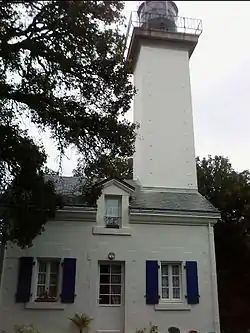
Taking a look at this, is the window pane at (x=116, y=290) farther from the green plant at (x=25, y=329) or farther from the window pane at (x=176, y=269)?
the green plant at (x=25, y=329)

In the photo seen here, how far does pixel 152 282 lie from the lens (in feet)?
39.4

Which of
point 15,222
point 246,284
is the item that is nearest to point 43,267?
point 15,222

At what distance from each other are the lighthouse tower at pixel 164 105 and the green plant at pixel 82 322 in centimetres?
540

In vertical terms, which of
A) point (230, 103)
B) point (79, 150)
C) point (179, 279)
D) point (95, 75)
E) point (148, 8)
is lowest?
point (179, 279)

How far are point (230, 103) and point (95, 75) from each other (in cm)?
333

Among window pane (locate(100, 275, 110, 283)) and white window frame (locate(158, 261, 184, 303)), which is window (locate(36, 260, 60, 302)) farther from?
white window frame (locate(158, 261, 184, 303))

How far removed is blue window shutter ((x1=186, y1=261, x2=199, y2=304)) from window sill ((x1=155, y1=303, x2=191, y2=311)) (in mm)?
201

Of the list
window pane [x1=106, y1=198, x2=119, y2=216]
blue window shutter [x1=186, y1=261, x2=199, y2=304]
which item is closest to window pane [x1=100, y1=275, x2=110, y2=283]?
window pane [x1=106, y1=198, x2=119, y2=216]

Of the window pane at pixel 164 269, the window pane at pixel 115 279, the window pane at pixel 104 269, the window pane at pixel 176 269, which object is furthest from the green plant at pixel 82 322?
the window pane at pixel 176 269

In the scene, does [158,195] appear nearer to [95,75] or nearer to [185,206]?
[185,206]

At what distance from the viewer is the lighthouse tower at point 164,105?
1518cm

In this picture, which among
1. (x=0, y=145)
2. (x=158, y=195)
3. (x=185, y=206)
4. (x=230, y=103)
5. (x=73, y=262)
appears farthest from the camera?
(x=158, y=195)

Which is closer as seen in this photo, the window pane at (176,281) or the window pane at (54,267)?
the window pane at (54,267)

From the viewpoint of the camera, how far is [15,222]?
10.1 metres
